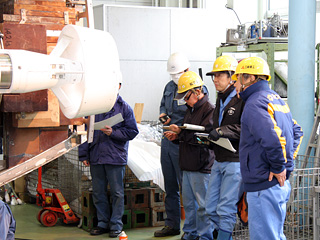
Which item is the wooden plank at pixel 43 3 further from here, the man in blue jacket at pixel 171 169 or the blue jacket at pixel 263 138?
the man in blue jacket at pixel 171 169

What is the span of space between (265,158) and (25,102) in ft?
6.87

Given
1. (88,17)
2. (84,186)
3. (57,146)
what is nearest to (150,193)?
(84,186)

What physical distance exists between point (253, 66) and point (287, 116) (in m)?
0.51

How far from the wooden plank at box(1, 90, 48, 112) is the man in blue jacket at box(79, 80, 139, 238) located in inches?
141

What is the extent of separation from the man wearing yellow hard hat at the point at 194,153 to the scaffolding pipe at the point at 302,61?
1329 mm

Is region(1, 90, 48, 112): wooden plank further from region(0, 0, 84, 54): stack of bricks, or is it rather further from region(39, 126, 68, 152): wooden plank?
region(0, 0, 84, 54): stack of bricks

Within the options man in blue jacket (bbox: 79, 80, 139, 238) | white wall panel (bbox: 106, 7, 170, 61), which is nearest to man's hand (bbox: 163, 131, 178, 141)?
man in blue jacket (bbox: 79, 80, 139, 238)

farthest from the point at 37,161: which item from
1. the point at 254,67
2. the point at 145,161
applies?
the point at 145,161

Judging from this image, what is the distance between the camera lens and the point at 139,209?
23.3 feet

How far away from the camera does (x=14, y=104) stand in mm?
2949

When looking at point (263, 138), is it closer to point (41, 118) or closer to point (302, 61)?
point (41, 118)

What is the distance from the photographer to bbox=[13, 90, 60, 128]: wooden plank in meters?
3.14

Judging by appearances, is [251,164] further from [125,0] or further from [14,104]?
[125,0]

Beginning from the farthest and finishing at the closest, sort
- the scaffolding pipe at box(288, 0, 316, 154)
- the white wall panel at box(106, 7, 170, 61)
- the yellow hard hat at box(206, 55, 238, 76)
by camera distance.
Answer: the white wall panel at box(106, 7, 170, 61) → the scaffolding pipe at box(288, 0, 316, 154) → the yellow hard hat at box(206, 55, 238, 76)
